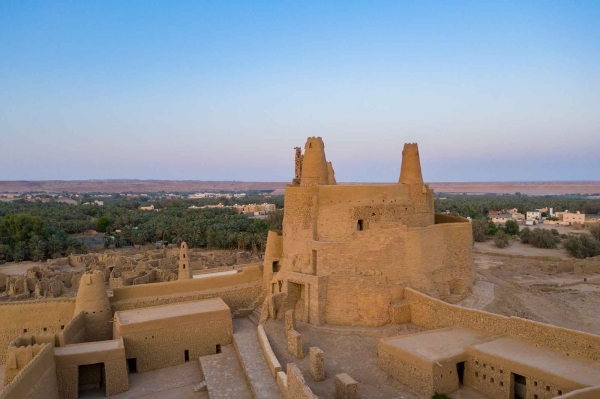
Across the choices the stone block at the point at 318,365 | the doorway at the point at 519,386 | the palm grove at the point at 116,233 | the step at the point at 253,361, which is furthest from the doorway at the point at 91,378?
the palm grove at the point at 116,233

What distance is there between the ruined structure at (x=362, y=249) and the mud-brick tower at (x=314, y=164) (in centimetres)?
4

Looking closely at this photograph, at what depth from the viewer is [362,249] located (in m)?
14.7

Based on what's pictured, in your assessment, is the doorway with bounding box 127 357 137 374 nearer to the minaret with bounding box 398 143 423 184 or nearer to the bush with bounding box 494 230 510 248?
the minaret with bounding box 398 143 423 184

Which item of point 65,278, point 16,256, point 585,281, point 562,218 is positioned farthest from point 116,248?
point 562,218

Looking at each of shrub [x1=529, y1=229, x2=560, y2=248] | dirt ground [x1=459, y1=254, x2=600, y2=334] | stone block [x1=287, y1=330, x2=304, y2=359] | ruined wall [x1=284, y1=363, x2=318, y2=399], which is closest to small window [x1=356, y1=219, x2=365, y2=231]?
dirt ground [x1=459, y1=254, x2=600, y2=334]

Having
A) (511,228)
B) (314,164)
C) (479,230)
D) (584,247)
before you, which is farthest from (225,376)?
(511,228)

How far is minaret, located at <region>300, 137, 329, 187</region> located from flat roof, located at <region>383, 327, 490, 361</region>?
22.1 feet

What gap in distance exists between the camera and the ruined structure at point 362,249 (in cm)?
1432

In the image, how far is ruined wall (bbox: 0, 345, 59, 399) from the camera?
9719mm

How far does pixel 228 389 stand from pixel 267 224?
1472 inches

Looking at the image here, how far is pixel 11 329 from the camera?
15203 mm

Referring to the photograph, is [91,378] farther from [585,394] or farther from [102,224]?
[102,224]

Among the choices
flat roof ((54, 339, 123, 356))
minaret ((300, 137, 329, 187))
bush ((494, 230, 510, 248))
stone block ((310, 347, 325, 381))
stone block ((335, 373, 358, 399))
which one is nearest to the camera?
stone block ((335, 373, 358, 399))

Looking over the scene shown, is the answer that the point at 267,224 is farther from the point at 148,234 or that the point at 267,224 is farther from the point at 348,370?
the point at 348,370
